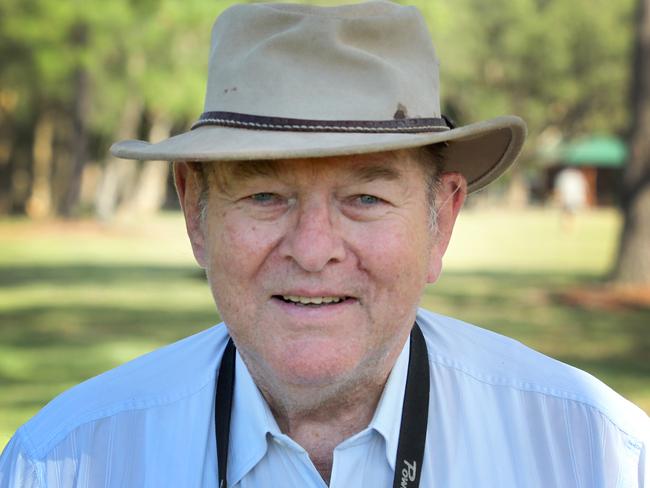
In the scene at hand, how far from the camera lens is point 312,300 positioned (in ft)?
7.81

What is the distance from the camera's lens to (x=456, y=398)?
2.56 m

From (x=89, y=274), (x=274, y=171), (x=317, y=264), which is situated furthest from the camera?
(x=89, y=274)

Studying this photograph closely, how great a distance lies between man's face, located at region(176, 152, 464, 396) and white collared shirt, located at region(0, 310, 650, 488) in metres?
0.17

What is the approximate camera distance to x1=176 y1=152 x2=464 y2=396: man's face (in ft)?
7.77

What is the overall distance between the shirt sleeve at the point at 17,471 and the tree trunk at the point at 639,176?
1284 centimetres

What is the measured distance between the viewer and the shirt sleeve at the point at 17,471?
7.96ft

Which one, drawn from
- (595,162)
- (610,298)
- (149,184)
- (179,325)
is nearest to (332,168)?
(179,325)

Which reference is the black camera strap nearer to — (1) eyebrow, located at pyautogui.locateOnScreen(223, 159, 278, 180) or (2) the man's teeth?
(2) the man's teeth

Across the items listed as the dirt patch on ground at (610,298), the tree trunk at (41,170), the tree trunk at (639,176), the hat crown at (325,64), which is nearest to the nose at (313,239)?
the hat crown at (325,64)

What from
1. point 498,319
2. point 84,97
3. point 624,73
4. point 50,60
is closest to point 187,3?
point 498,319

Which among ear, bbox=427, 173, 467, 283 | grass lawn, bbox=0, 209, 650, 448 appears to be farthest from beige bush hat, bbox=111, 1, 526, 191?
grass lawn, bbox=0, 209, 650, 448

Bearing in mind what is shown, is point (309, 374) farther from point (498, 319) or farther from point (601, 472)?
point (498, 319)

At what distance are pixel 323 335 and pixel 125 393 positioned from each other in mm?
533

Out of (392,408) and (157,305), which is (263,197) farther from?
(157,305)
